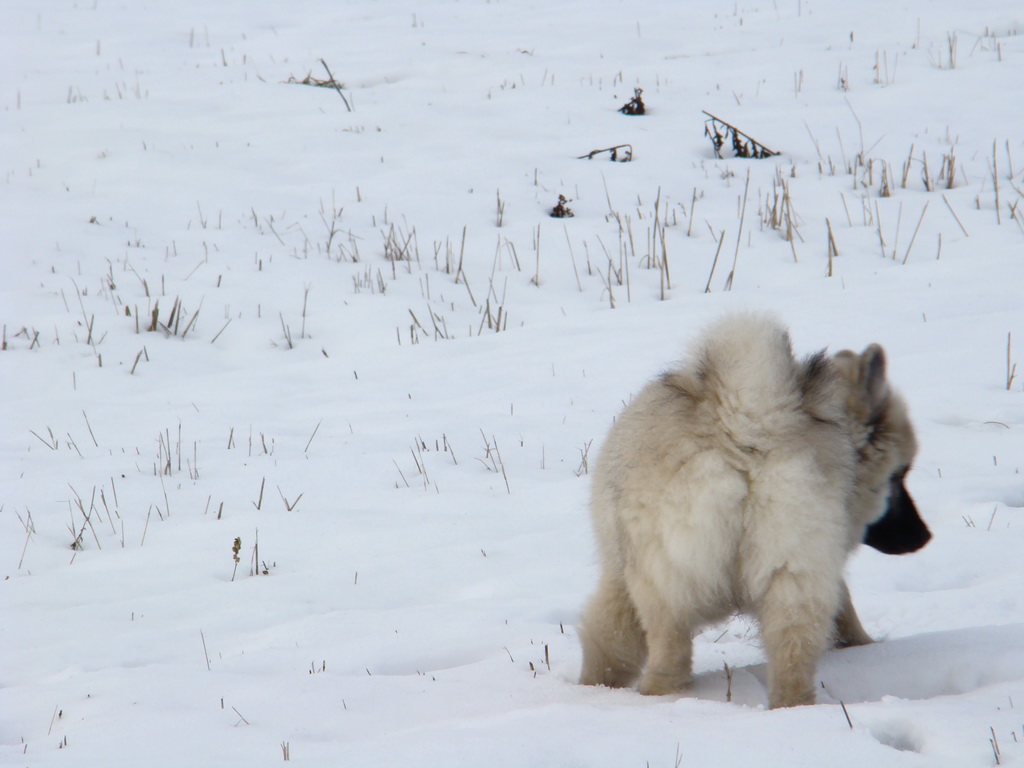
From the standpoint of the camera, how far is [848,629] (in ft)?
10.8

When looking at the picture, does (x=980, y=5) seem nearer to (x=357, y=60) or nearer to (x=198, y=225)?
(x=357, y=60)

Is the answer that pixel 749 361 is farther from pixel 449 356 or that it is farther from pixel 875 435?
pixel 449 356

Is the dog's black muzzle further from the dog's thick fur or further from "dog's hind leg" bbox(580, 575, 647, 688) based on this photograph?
"dog's hind leg" bbox(580, 575, 647, 688)

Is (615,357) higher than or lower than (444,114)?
lower

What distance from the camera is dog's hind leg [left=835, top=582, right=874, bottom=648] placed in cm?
323

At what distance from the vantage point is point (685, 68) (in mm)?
14852

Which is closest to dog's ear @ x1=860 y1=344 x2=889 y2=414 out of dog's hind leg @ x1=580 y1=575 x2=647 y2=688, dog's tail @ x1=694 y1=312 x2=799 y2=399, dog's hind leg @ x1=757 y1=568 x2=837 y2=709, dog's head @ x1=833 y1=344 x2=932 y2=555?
dog's head @ x1=833 y1=344 x2=932 y2=555

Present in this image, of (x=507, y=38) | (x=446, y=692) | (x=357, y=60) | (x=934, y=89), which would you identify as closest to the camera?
(x=446, y=692)

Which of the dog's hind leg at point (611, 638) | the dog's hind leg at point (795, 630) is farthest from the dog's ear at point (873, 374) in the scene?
the dog's hind leg at point (611, 638)

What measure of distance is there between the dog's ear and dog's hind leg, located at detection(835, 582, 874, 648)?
2.30 feet

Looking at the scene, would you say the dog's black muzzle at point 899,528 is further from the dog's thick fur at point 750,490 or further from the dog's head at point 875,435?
the dog's thick fur at point 750,490

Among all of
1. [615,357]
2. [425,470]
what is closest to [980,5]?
[615,357]

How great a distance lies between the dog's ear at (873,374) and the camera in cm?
295

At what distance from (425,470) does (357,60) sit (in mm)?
12366
